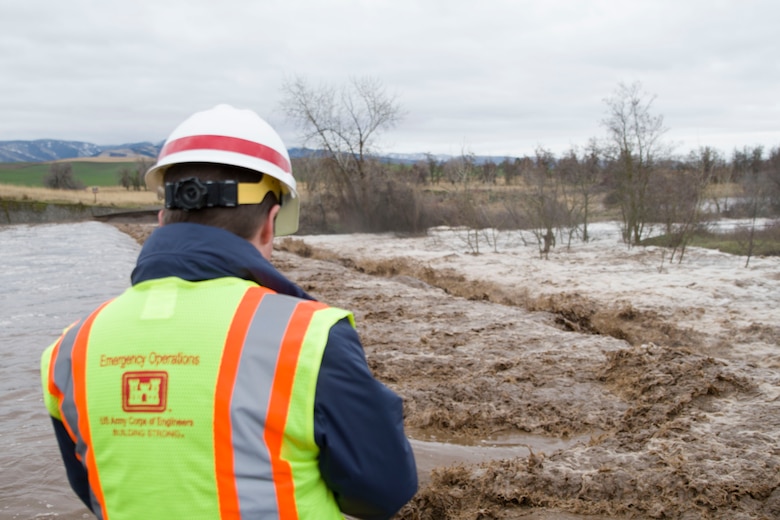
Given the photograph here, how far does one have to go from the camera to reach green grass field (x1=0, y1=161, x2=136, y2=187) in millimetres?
91381

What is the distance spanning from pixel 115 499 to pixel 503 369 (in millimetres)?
6840

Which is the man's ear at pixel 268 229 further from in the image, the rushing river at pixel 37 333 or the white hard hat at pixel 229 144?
the rushing river at pixel 37 333

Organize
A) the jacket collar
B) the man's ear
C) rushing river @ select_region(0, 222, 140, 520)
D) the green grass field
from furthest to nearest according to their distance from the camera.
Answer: the green grass field
rushing river @ select_region(0, 222, 140, 520)
the man's ear
the jacket collar

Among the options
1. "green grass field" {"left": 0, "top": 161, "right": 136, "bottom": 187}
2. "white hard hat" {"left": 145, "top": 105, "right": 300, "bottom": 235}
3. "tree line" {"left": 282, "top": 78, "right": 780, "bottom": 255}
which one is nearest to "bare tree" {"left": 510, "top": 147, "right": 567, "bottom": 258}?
"tree line" {"left": 282, "top": 78, "right": 780, "bottom": 255}

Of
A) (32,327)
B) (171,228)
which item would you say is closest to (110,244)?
(32,327)

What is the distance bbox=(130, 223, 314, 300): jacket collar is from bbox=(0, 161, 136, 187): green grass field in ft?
309

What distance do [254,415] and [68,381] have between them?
57cm

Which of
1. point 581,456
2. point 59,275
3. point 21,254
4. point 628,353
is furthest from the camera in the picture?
point 21,254

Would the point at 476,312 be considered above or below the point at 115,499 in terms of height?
below

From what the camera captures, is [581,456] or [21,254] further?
[21,254]

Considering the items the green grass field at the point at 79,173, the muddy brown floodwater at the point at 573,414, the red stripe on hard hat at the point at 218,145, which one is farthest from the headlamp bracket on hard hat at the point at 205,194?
the green grass field at the point at 79,173

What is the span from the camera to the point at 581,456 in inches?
206

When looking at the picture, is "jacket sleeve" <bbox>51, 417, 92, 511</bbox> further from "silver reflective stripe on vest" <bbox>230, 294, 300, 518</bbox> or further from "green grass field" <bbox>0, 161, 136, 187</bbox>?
"green grass field" <bbox>0, 161, 136, 187</bbox>

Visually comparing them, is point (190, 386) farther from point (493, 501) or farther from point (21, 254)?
point (21, 254)
